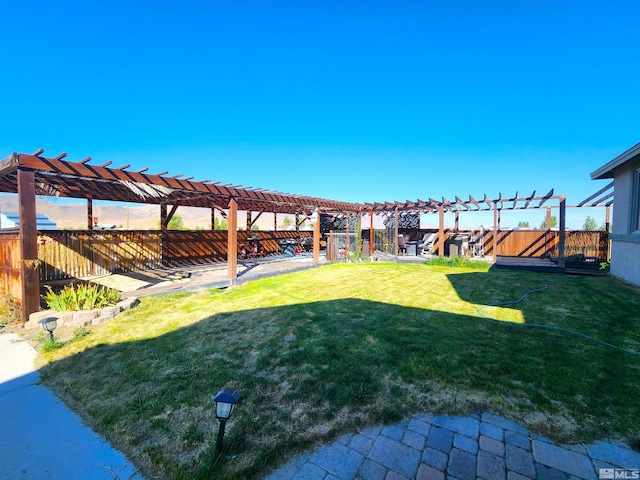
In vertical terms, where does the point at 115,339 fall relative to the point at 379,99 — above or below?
below

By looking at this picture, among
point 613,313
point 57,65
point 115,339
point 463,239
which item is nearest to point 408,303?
point 613,313

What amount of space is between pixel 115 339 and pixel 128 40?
1258 centimetres

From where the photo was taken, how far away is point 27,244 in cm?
496

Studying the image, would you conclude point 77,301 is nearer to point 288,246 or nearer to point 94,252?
point 94,252

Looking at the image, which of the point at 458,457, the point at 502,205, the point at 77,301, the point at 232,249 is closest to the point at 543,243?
the point at 502,205

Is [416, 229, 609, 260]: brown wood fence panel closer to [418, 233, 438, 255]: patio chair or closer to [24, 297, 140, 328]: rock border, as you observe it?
[418, 233, 438, 255]: patio chair

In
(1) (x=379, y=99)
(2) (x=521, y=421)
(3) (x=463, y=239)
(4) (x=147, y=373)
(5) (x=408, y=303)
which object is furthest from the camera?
(1) (x=379, y=99)

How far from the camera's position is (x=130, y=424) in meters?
2.39

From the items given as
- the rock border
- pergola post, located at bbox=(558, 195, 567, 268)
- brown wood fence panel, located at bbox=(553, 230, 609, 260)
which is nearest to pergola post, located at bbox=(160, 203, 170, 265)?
the rock border

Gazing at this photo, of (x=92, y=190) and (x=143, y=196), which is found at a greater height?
(x=92, y=190)

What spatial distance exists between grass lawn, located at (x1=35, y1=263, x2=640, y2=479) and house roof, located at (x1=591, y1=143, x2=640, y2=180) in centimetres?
333

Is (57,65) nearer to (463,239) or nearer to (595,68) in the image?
(463,239)

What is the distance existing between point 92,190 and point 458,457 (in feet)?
37.8
